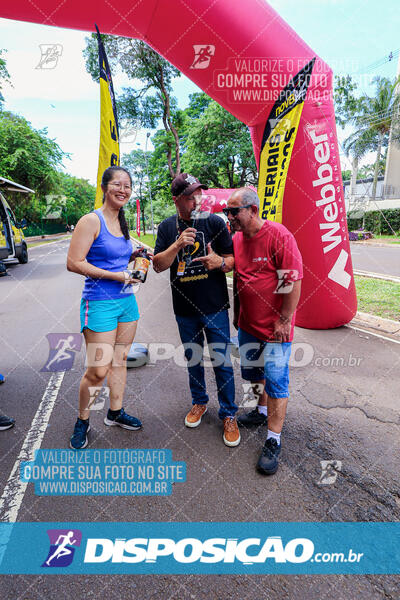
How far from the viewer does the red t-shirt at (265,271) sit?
2.16 meters

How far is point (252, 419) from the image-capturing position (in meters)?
2.73

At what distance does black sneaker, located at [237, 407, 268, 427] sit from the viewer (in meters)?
2.72

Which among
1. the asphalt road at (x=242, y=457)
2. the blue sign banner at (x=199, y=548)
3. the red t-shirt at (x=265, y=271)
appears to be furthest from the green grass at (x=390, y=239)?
the blue sign banner at (x=199, y=548)

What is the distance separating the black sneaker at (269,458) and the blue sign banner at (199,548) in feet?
1.27

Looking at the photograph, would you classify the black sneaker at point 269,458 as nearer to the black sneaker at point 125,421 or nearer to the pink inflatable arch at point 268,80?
the black sneaker at point 125,421

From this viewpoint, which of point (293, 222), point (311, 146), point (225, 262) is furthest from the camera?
point (293, 222)

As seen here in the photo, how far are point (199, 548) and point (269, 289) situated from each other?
1.60 meters

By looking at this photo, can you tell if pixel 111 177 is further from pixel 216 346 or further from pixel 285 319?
pixel 285 319

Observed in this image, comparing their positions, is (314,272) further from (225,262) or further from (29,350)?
(29,350)

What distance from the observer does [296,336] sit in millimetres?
4711

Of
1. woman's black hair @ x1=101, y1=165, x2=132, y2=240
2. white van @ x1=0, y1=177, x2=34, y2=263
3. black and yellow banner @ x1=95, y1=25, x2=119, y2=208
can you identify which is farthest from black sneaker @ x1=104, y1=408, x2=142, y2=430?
white van @ x1=0, y1=177, x2=34, y2=263

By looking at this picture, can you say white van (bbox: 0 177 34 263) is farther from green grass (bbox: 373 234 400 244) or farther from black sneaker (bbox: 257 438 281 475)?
green grass (bbox: 373 234 400 244)

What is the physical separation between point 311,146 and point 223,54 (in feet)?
5.13

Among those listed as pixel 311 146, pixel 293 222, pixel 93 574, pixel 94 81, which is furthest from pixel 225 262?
pixel 94 81
